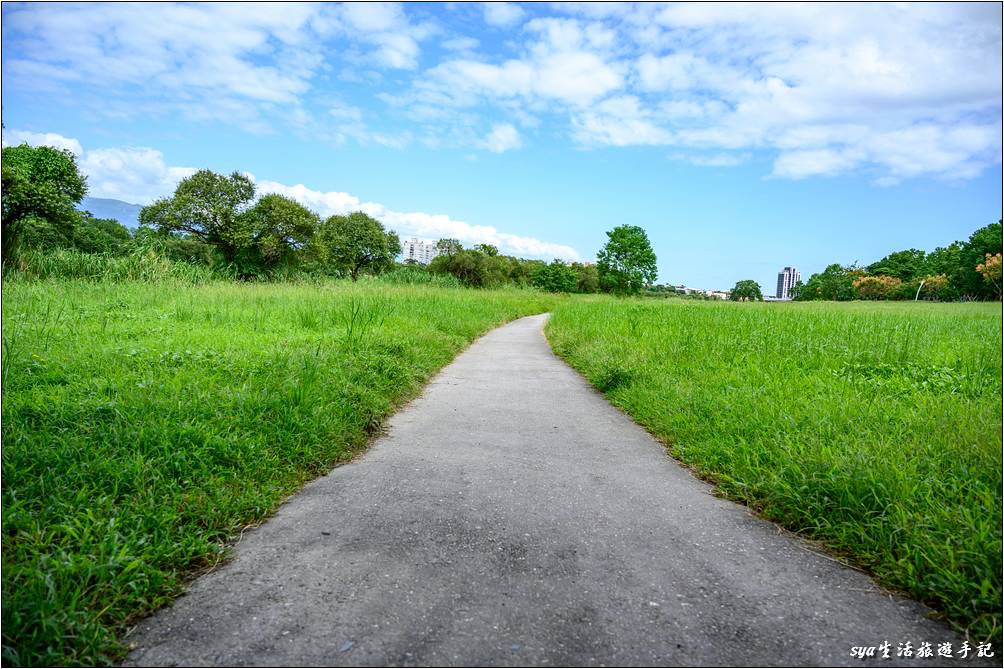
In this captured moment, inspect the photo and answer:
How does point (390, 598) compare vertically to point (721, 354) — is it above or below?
below

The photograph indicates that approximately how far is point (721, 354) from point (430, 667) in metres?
6.71

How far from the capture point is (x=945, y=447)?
377 centimetres

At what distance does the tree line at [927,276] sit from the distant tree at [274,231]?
37.9 metres

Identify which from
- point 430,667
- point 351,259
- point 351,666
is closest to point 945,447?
point 430,667

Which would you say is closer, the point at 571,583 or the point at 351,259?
the point at 571,583

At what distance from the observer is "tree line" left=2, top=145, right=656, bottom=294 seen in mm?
26016

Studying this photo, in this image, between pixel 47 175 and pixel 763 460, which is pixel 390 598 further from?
pixel 47 175

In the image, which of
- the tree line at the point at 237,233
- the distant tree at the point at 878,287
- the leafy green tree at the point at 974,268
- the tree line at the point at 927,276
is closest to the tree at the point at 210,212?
the tree line at the point at 237,233

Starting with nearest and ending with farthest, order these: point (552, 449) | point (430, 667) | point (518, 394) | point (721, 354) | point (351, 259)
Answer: point (430, 667) < point (552, 449) < point (518, 394) < point (721, 354) < point (351, 259)

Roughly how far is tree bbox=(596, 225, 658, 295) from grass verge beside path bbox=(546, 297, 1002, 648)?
46856 mm

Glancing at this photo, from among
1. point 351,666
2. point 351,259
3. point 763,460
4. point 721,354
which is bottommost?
point 351,666

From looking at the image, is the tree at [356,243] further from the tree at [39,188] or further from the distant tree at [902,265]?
the distant tree at [902,265]

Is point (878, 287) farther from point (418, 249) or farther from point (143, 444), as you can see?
point (418, 249)

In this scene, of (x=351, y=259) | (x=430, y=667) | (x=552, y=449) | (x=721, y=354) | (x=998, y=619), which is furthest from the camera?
(x=351, y=259)
